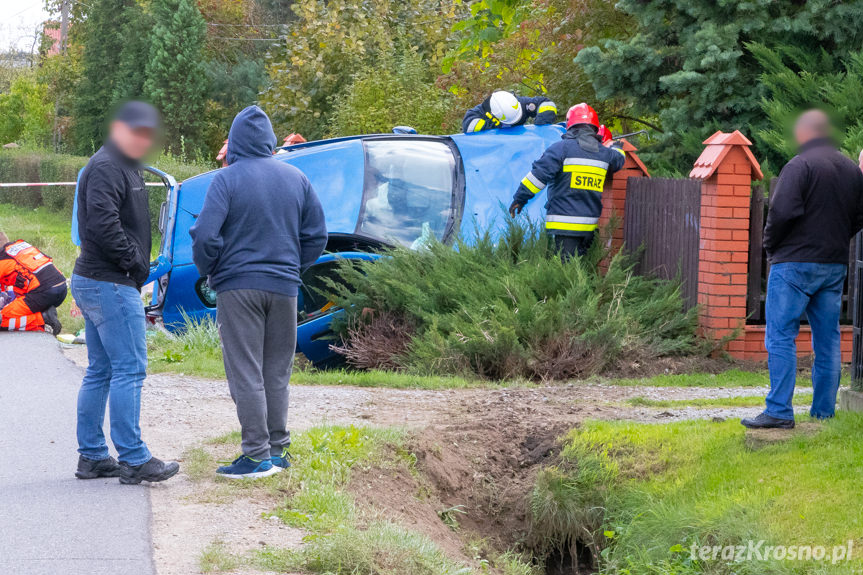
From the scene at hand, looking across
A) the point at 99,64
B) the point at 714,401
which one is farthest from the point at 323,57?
the point at 99,64

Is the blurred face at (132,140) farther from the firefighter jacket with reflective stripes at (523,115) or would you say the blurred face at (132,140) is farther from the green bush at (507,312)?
the firefighter jacket with reflective stripes at (523,115)

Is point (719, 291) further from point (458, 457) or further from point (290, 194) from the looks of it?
point (290, 194)

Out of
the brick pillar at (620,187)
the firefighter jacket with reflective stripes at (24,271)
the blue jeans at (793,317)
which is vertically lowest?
the firefighter jacket with reflective stripes at (24,271)

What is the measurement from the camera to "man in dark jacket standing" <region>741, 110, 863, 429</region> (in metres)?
5.56

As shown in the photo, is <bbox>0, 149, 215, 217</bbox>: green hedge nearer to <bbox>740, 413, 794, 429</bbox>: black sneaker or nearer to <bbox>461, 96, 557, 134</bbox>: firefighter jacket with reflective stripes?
<bbox>461, 96, 557, 134</bbox>: firefighter jacket with reflective stripes

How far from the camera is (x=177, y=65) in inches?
1249

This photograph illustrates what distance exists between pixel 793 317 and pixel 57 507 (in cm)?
400

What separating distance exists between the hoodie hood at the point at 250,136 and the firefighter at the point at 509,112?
21.6ft

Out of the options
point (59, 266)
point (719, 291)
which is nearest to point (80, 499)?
point (719, 291)

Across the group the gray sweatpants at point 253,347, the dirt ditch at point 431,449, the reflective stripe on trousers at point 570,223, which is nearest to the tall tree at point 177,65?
the reflective stripe on trousers at point 570,223

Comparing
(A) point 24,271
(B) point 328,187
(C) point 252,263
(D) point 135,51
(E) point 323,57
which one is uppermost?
(D) point 135,51

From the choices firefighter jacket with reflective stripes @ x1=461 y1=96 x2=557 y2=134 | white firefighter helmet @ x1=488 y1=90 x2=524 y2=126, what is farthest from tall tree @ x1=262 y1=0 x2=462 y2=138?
white firefighter helmet @ x1=488 y1=90 x2=524 y2=126

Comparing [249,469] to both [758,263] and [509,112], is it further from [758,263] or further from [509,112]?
[509,112]

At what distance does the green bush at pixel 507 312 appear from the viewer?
8.95 meters
